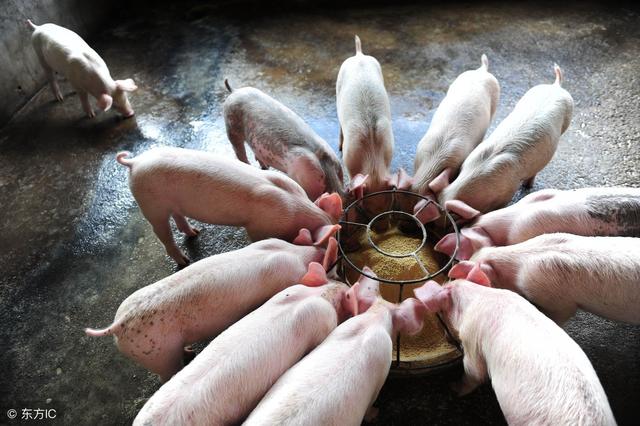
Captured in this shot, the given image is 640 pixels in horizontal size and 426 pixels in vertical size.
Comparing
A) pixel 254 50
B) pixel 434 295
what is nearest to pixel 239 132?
pixel 434 295

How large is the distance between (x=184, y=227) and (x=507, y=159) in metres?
2.05

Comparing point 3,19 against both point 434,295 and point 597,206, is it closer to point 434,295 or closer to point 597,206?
point 434,295

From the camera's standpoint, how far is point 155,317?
188cm

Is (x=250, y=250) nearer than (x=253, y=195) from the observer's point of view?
Yes

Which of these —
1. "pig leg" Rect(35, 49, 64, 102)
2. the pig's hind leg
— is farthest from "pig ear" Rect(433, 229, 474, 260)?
"pig leg" Rect(35, 49, 64, 102)

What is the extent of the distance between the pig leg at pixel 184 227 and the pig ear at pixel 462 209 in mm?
1634

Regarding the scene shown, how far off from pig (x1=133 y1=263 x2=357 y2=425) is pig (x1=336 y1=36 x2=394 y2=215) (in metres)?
0.88

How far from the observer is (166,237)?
105 inches

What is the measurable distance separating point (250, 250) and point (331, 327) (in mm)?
548

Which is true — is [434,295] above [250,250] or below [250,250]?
below

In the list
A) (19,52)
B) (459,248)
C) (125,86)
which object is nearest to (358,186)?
(459,248)

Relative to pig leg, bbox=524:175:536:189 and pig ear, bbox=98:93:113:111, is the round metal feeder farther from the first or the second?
pig ear, bbox=98:93:113:111

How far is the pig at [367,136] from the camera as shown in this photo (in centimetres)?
278

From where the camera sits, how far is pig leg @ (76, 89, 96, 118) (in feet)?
13.3
